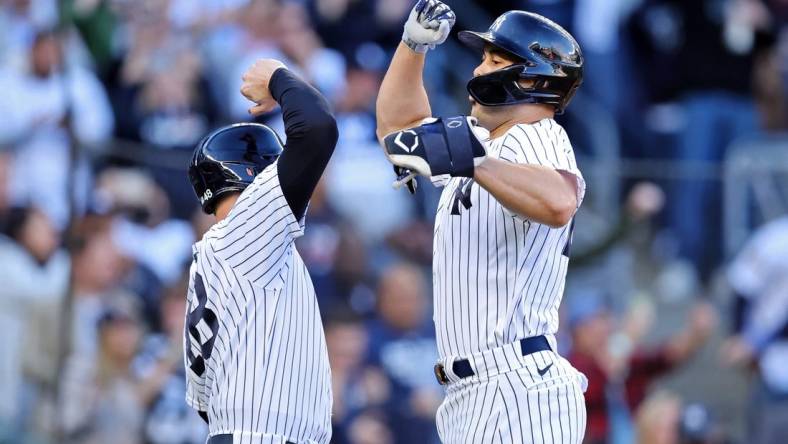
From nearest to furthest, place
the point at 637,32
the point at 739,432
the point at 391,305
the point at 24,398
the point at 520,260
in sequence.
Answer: the point at 520,260 → the point at 24,398 → the point at 391,305 → the point at 739,432 → the point at 637,32

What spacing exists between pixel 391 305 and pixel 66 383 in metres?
2.10

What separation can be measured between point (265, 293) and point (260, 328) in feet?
0.35

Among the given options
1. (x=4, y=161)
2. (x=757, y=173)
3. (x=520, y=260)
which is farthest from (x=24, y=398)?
(x=757, y=173)

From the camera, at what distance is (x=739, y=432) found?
9.11 metres

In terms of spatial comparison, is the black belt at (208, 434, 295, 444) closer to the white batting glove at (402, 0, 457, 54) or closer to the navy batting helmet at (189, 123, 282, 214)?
the navy batting helmet at (189, 123, 282, 214)

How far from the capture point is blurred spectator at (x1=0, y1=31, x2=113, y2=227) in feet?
24.9

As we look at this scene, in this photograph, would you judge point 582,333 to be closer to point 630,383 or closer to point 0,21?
point 630,383

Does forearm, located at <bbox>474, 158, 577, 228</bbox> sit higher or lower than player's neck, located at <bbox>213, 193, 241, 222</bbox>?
higher

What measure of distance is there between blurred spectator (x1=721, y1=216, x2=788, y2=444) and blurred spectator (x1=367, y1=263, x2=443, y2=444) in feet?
7.86

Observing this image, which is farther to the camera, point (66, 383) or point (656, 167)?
point (656, 167)

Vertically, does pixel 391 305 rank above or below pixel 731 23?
below

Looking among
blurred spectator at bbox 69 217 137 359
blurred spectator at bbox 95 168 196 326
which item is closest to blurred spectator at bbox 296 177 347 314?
blurred spectator at bbox 95 168 196 326

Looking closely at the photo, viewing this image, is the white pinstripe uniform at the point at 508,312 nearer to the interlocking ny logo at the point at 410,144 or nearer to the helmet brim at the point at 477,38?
the helmet brim at the point at 477,38

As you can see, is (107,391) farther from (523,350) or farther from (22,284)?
(523,350)
